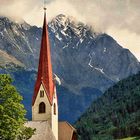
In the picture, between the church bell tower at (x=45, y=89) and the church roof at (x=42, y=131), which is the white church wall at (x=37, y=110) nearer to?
the church bell tower at (x=45, y=89)

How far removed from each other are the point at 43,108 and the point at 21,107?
41.5m

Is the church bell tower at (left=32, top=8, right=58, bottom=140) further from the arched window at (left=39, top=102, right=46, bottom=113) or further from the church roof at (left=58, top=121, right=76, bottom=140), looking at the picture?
the church roof at (left=58, top=121, right=76, bottom=140)

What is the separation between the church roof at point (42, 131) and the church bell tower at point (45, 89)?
6.64 feet

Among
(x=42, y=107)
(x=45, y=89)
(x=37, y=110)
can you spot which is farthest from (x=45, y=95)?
(x=37, y=110)

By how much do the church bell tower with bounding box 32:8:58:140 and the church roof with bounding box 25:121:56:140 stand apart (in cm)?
202

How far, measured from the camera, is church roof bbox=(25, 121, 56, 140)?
312ft

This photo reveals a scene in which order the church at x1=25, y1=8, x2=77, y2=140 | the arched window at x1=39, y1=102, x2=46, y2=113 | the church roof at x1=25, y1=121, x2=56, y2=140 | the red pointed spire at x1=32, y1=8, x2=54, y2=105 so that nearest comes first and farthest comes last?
the church roof at x1=25, y1=121, x2=56, y2=140
the church at x1=25, y1=8, x2=77, y2=140
the red pointed spire at x1=32, y1=8, x2=54, y2=105
the arched window at x1=39, y1=102, x2=46, y2=113

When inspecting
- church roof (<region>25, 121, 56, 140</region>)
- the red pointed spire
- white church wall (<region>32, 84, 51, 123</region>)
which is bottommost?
church roof (<region>25, 121, 56, 140</region>)

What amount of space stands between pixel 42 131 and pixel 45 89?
7.82 metres

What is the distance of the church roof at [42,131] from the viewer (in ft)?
312

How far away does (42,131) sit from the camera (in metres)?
96.6

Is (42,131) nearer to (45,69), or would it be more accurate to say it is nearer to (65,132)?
(65,132)

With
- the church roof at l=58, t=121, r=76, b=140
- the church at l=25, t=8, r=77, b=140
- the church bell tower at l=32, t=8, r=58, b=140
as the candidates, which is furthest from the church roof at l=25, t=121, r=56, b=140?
the church roof at l=58, t=121, r=76, b=140

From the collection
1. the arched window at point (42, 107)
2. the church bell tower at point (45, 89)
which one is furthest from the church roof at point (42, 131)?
the arched window at point (42, 107)
